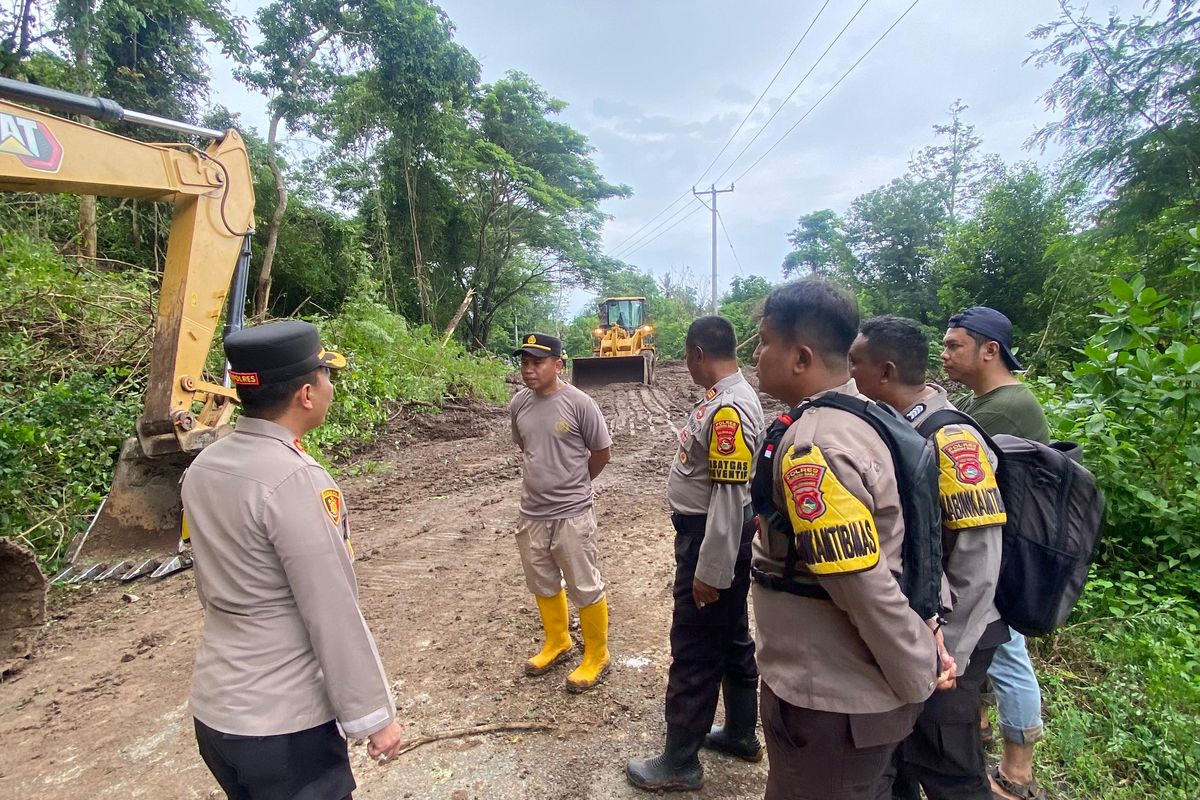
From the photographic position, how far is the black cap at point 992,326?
96.7 inches

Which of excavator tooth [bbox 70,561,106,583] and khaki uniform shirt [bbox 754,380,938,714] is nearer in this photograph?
khaki uniform shirt [bbox 754,380,938,714]

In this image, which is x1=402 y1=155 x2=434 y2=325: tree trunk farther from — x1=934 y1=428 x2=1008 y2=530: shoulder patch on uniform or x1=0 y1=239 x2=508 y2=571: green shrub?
x1=934 y1=428 x2=1008 y2=530: shoulder patch on uniform

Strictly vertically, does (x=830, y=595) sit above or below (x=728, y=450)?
below

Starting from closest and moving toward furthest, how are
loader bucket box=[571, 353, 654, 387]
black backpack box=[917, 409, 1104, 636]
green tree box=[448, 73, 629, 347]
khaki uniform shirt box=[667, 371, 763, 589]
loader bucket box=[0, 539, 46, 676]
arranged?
black backpack box=[917, 409, 1104, 636], khaki uniform shirt box=[667, 371, 763, 589], loader bucket box=[0, 539, 46, 676], loader bucket box=[571, 353, 654, 387], green tree box=[448, 73, 629, 347]

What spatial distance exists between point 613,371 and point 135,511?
41.5 feet

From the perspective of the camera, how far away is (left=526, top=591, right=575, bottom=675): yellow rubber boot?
321cm

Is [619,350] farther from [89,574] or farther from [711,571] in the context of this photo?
[711,571]

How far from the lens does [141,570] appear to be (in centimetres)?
452

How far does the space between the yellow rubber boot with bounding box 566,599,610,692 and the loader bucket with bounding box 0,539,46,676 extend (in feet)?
10.9

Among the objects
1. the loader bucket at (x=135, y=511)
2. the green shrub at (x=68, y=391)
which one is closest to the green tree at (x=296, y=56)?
the green shrub at (x=68, y=391)

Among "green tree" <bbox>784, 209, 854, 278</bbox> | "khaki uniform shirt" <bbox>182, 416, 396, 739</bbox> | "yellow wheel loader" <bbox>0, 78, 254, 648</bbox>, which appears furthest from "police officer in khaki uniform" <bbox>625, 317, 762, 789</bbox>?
"green tree" <bbox>784, 209, 854, 278</bbox>

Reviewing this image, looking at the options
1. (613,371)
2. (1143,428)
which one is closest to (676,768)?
(1143,428)

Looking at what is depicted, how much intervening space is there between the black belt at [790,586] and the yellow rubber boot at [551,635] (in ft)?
6.15

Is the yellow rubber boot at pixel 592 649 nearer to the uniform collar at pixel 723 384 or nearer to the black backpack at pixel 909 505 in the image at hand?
the uniform collar at pixel 723 384
